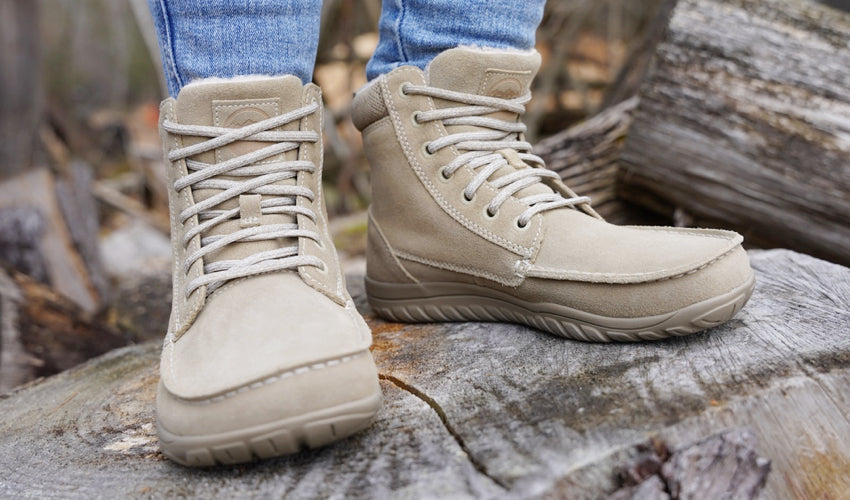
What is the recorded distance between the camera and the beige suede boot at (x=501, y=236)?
1.07m

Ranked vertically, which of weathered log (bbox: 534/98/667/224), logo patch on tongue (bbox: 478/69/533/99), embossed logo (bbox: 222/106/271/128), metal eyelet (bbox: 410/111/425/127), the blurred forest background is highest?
logo patch on tongue (bbox: 478/69/533/99)

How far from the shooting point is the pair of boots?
33.2 inches

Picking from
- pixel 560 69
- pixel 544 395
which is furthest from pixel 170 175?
pixel 560 69

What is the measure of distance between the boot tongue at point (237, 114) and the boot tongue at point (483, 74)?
0.27m

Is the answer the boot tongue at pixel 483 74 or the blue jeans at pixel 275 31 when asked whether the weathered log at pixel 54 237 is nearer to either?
the blue jeans at pixel 275 31

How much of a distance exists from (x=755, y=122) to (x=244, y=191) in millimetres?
1548

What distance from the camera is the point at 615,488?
79 cm

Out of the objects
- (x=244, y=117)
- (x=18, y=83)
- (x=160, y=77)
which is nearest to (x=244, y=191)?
(x=244, y=117)

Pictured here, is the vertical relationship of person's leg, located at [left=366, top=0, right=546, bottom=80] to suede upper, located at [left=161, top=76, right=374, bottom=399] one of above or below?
above

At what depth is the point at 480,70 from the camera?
1.20 m

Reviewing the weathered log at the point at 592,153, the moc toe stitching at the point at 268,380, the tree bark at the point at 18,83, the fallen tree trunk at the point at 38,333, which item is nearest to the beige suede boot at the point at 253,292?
the moc toe stitching at the point at 268,380

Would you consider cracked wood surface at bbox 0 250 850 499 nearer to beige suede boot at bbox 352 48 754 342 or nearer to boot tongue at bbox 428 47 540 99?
beige suede boot at bbox 352 48 754 342

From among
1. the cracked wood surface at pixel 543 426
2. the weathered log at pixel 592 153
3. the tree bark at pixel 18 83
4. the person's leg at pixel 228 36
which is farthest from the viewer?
the tree bark at pixel 18 83

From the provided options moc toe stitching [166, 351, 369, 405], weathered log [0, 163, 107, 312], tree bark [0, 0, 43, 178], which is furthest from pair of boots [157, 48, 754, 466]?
tree bark [0, 0, 43, 178]
